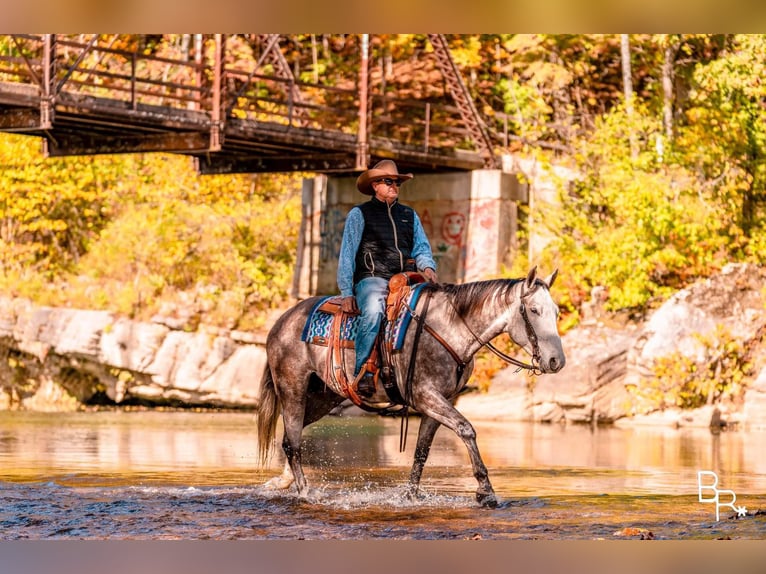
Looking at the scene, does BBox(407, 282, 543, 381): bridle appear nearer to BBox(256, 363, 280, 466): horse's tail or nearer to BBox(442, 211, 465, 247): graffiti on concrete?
BBox(256, 363, 280, 466): horse's tail

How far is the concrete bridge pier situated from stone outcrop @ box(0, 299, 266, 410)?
360cm

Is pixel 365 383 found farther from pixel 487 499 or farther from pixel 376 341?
pixel 487 499

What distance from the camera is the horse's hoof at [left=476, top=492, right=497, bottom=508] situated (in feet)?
40.6

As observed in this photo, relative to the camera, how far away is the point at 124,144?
101ft

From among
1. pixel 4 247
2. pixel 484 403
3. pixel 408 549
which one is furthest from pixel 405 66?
pixel 408 549

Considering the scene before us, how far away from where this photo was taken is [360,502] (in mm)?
12828

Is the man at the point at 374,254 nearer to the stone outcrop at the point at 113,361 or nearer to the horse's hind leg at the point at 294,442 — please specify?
the horse's hind leg at the point at 294,442

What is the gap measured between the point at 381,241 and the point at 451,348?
3.96 feet

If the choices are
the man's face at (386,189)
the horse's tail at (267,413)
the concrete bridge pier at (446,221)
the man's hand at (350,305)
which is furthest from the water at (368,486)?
the concrete bridge pier at (446,221)

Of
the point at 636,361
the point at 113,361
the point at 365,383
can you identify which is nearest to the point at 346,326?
the point at 365,383

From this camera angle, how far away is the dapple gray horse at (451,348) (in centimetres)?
1238

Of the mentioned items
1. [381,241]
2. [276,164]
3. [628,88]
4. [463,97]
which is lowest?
[381,241]

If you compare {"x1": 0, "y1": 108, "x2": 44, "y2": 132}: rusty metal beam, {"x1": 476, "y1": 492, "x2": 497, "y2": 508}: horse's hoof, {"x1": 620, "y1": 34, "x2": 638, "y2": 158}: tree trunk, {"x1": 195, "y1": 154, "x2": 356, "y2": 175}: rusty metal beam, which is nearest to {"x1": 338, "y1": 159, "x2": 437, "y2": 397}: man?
{"x1": 476, "y1": 492, "x2": 497, "y2": 508}: horse's hoof

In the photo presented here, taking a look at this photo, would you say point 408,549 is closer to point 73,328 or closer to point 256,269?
point 73,328
